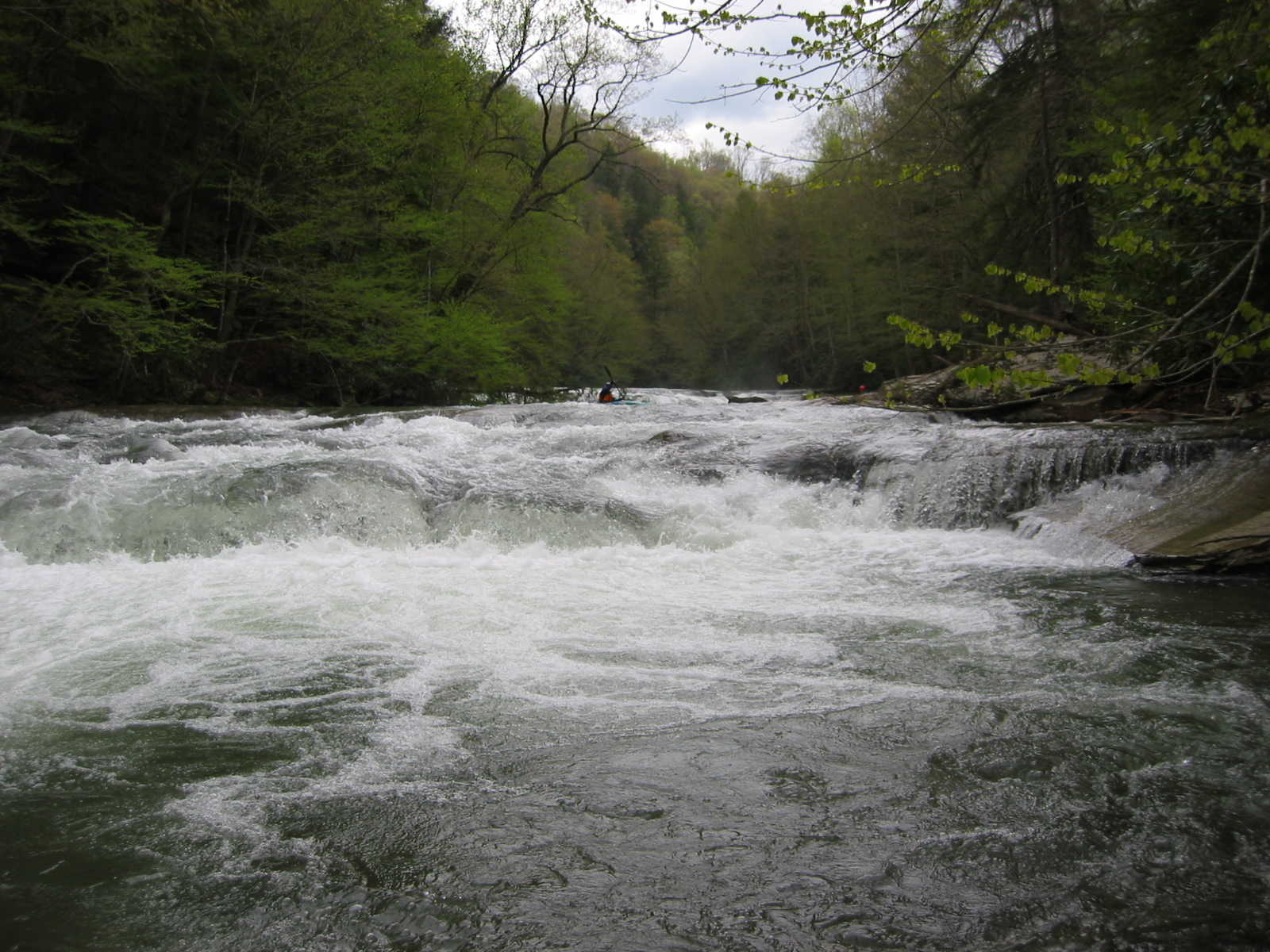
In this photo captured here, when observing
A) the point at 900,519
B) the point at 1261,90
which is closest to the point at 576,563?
the point at 900,519

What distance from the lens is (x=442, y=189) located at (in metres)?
19.6

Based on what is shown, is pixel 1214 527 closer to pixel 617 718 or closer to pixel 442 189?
pixel 617 718

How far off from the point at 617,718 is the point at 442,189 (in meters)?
18.7

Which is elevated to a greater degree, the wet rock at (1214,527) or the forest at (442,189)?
the forest at (442,189)

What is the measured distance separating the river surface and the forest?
49.9 inches

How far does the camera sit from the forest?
21.7 ft

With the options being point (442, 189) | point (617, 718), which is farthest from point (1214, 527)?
point (442, 189)

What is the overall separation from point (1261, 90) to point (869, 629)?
16.0ft

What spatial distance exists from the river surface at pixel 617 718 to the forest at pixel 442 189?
127 cm

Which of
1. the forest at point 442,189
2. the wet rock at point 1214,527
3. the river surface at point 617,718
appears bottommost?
the river surface at point 617,718

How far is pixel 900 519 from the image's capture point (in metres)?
7.02

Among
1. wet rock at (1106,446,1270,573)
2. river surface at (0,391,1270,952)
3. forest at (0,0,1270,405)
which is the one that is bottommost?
river surface at (0,391,1270,952)

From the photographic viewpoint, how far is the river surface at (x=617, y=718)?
195 centimetres

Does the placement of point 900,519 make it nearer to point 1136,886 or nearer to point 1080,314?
point 1136,886
